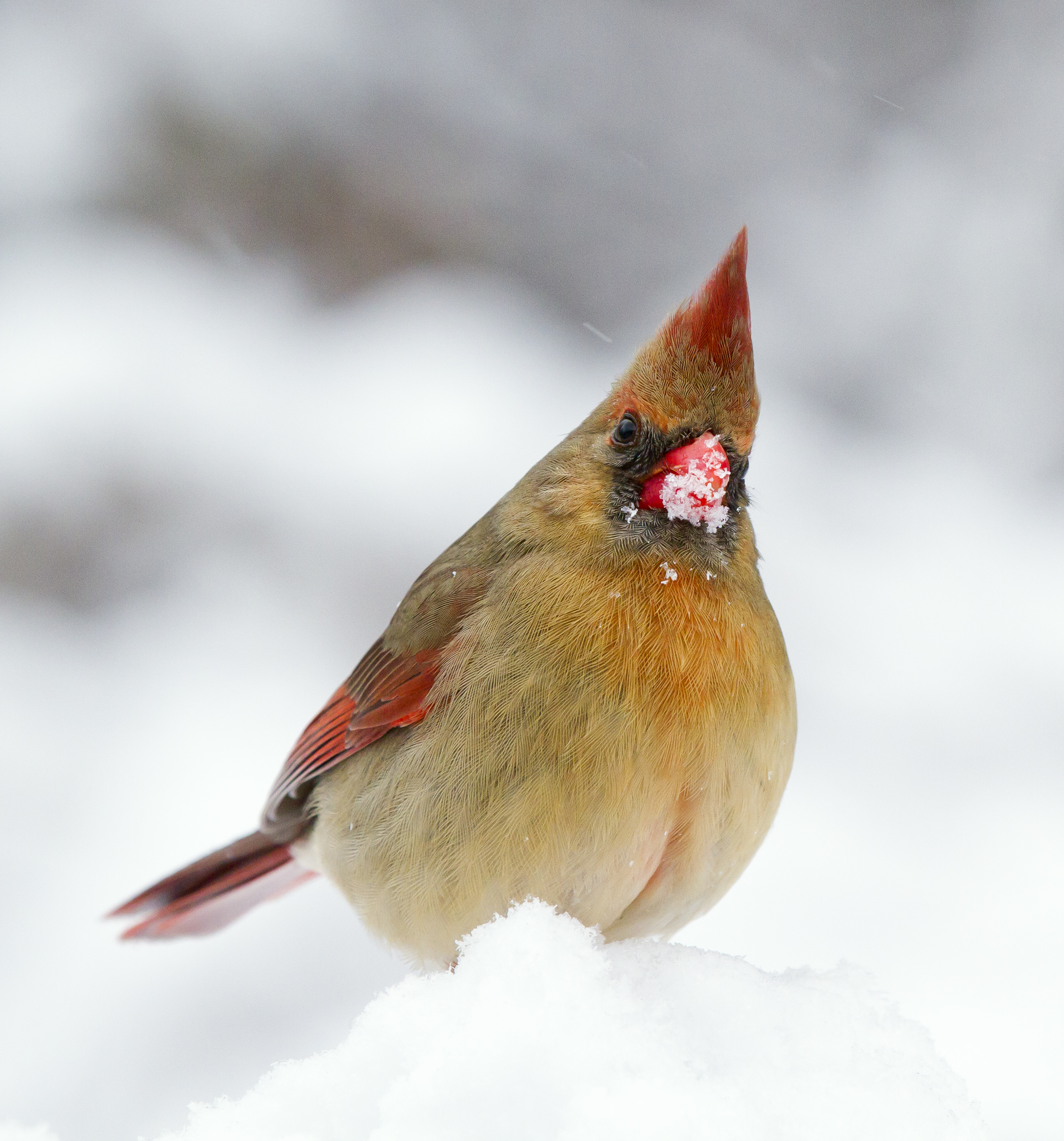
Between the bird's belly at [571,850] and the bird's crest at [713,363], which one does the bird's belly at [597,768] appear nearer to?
the bird's belly at [571,850]

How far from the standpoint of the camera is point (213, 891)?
256 centimetres

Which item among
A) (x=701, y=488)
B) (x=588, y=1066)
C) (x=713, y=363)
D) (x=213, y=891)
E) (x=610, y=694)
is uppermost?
(x=213, y=891)

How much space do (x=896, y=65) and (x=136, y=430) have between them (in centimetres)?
362

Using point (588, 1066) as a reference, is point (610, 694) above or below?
above

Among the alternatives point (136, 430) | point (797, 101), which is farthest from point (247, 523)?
point (797, 101)

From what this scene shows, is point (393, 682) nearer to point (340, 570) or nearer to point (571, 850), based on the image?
point (571, 850)

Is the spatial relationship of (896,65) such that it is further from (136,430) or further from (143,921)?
(143,921)

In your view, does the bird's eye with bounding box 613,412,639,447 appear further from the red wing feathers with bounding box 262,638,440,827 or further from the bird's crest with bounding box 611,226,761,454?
the red wing feathers with bounding box 262,638,440,827

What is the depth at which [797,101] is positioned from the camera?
5023mm

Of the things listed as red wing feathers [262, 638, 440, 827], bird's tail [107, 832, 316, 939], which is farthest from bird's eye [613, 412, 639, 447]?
bird's tail [107, 832, 316, 939]

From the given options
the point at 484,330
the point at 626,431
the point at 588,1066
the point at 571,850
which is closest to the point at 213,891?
the point at 571,850

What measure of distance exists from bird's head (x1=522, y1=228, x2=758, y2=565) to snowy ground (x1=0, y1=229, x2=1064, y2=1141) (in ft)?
6.85

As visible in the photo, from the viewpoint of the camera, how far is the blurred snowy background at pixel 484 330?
4410 mm

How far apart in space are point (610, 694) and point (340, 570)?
3.13m
